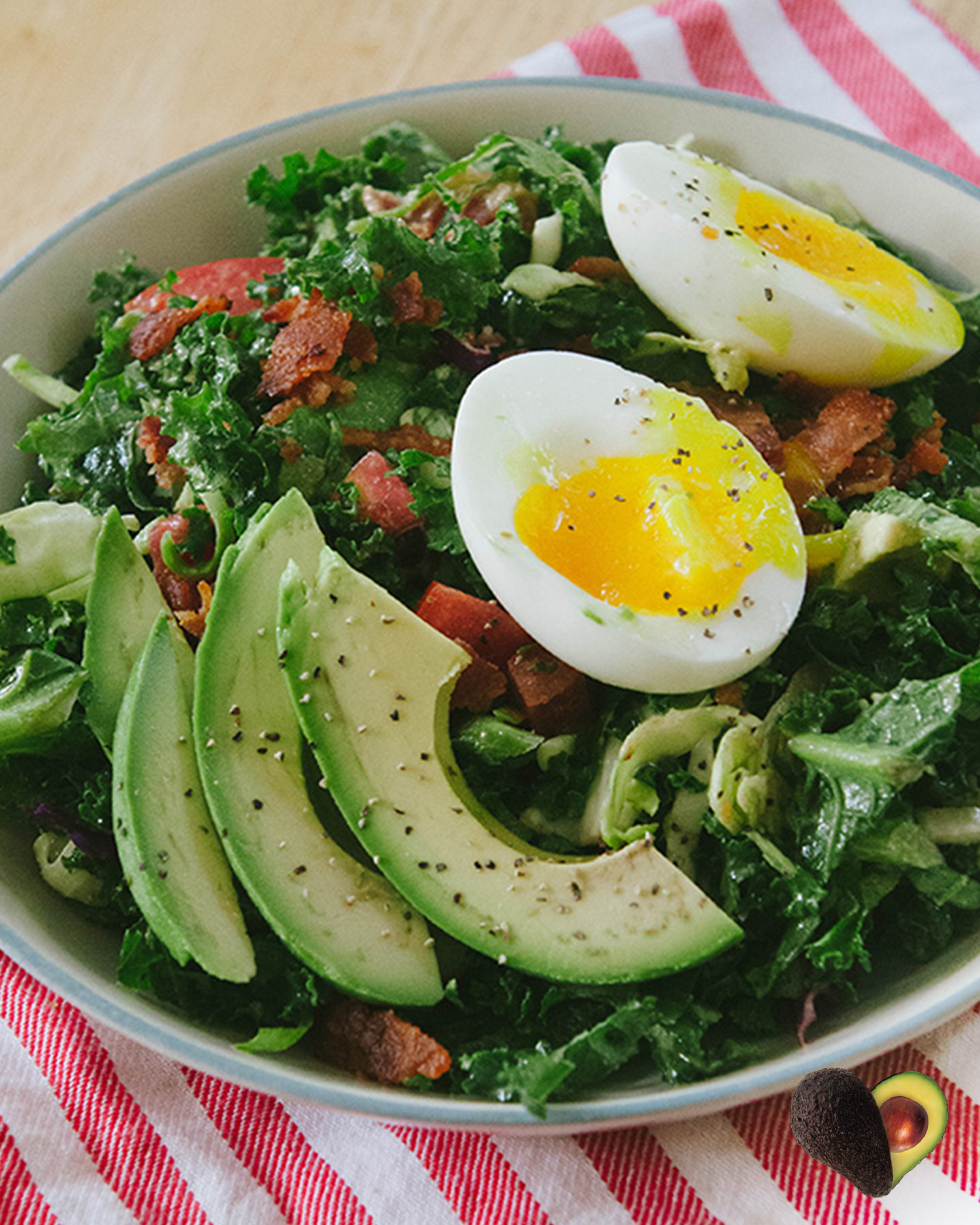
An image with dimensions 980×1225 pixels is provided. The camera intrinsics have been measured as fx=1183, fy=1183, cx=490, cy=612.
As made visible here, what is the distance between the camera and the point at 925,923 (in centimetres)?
210

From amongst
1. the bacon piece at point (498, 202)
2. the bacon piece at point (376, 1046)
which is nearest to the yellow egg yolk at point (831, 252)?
the bacon piece at point (498, 202)

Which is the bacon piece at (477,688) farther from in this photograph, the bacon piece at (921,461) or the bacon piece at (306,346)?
the bacon piece at (921,461)

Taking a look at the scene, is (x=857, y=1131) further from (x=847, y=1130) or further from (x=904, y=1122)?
(x=904, y=1122)

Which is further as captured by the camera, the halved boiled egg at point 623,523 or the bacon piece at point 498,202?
the bacon piece at point 498,202

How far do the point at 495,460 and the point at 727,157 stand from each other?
1.47 m

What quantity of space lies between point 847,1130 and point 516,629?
39.9 inches

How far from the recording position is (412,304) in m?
2.54

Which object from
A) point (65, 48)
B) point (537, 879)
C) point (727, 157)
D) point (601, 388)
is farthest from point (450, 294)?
point (65, 48)

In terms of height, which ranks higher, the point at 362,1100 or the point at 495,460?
the point at 495,460

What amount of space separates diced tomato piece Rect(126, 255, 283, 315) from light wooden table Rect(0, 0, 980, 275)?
1011 mm

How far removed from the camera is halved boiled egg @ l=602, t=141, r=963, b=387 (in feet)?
8.17

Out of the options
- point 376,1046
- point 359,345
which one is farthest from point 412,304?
point 376,1046

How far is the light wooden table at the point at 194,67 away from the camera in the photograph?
375 centimetres

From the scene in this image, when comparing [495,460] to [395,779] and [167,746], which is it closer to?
[395,779]
